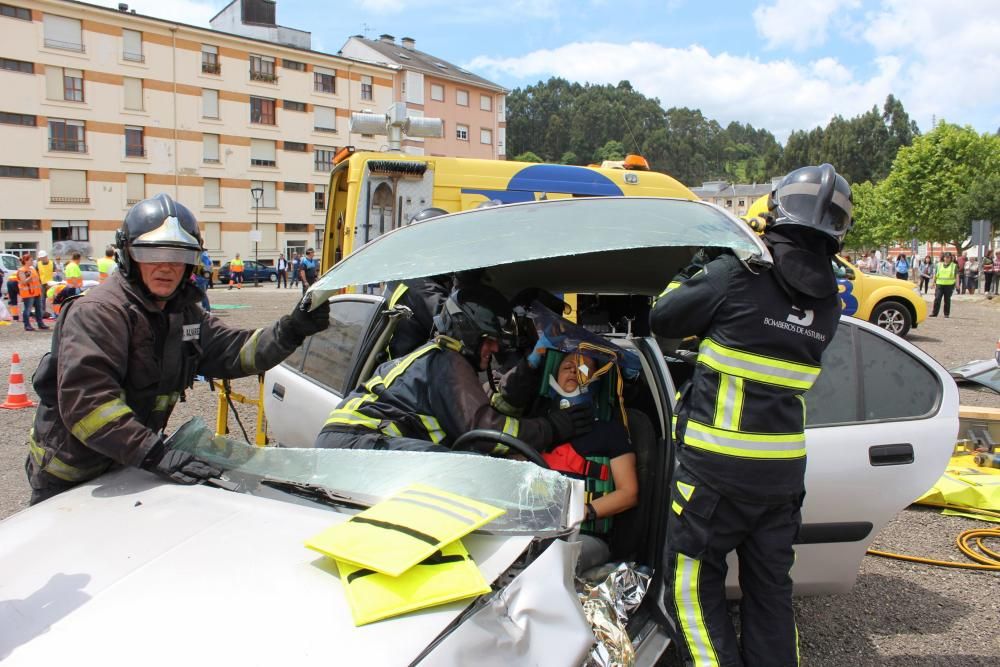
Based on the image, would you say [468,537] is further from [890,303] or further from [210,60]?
[210,60]

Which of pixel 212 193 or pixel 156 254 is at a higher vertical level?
pixel 212 193

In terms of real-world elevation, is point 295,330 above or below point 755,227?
below

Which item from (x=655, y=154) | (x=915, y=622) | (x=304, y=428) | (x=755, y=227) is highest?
(x=655, y=154)

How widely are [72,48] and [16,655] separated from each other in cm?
4481

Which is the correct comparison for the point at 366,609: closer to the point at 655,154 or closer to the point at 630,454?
the point at 630,454

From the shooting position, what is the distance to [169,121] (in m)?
40.5

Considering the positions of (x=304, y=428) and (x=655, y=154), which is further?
(x=655, y=154)

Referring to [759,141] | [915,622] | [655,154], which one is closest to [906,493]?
[915,622]

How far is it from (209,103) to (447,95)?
19075mm

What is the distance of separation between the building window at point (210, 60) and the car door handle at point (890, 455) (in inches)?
1813

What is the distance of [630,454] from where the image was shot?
278cm

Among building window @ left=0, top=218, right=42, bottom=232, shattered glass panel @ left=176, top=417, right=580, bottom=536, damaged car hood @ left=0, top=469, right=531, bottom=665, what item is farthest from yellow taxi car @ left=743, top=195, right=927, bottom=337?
building window @ left=0, top=218, right=42, bottom=232

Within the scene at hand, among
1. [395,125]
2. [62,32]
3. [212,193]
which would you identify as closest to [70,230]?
[212,193]

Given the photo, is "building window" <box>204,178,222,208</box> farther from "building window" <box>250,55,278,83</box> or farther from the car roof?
the car roof
